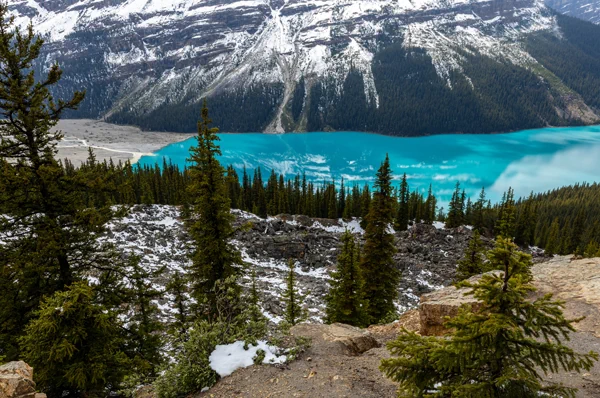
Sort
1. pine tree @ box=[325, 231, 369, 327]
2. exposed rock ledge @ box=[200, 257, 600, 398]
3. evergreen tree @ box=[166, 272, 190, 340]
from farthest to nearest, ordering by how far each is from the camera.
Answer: pine tree @ box=[325, 231, 369, 327] → evergreen tree @ box=[166, 272, 190, 340] → exposed rock ledge @ box=[200, 257, 600, 398]

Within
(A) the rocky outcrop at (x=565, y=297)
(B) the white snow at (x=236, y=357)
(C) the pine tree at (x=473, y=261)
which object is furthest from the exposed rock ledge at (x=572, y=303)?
(C) the pine tree at (x=473, y=261)

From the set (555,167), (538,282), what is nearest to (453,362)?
(538,282)

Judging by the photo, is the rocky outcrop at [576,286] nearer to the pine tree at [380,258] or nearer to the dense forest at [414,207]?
Result: the pine tree at [380,258]

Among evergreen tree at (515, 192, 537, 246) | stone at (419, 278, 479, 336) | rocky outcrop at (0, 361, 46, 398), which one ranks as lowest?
evergreen tree at (515, 192, 537, 246)

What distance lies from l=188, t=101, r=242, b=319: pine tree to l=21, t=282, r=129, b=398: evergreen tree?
6.15m

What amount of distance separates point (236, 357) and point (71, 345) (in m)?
3.93

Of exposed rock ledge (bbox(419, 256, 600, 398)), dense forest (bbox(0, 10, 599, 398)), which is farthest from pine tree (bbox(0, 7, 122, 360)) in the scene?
exposed rock ledge (bbox(419, 256, 600, 398))

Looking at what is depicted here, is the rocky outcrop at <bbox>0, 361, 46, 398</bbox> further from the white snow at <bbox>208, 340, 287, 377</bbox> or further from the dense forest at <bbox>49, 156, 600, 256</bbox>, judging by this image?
the dense forest at <bbox>49, 156, 600, 256</bbox>

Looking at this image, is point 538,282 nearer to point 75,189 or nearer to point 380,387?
point 380,387

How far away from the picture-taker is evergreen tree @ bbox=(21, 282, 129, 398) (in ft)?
25.3

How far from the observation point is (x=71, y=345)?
302 inches

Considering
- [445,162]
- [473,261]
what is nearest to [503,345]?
[473,261]

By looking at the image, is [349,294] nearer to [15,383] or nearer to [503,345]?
[503,345]

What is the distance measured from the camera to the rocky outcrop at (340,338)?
410 inches
